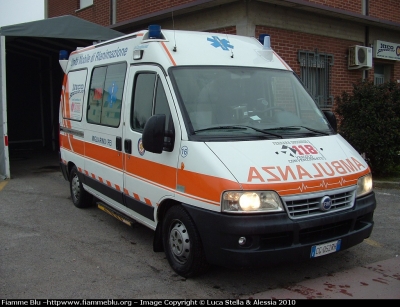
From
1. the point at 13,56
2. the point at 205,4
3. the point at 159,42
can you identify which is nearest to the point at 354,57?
the point at 205,4

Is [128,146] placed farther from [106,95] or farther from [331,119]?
[331,119]

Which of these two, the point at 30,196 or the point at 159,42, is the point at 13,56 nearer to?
the point at 30,196

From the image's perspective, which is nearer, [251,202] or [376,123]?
[251,202]

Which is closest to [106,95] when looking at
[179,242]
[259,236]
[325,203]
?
[179,242]

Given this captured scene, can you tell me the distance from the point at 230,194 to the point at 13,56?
14414mm

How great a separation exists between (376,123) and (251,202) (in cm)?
617

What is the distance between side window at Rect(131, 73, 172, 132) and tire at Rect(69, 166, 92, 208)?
2.53 m

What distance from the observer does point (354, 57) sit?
39.0 feet

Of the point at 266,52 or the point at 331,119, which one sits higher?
the point at 266,52

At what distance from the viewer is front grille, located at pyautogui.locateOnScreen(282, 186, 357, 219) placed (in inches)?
162

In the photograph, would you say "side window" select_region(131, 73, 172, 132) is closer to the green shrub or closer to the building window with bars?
the green shrub

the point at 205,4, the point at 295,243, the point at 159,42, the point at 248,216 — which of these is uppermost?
the point at 205,4

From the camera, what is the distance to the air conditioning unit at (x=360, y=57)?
11.9 meters

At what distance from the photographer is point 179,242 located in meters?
4.58
